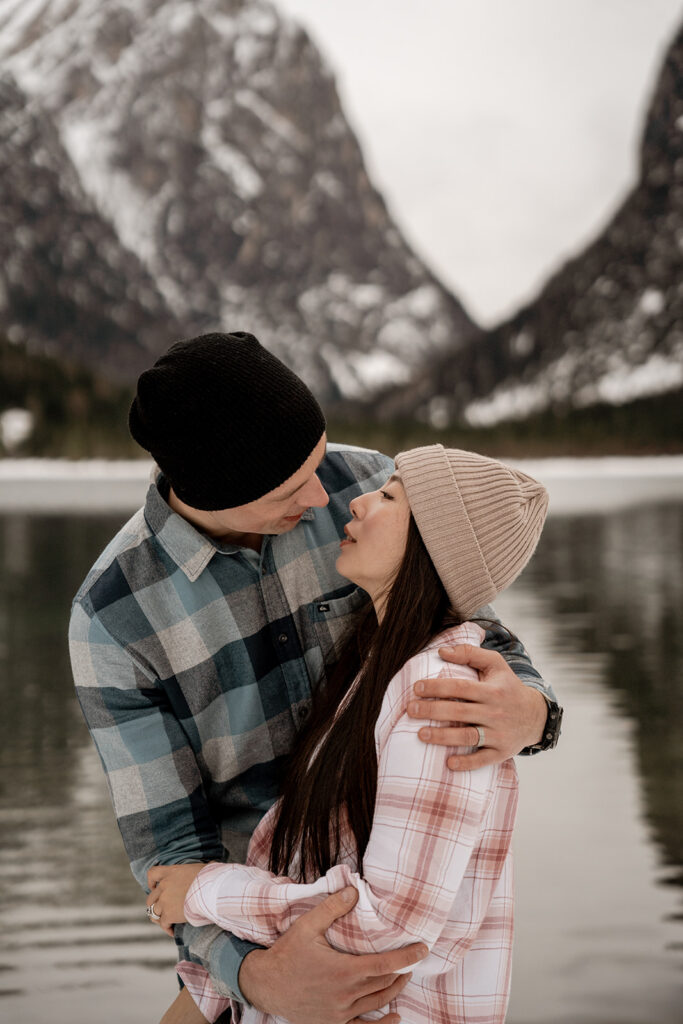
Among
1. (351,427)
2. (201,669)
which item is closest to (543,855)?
(201,669)

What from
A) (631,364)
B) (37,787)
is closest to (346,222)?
(631,364)

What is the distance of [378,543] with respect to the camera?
3.44 feet

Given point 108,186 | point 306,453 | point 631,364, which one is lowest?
point 631,364

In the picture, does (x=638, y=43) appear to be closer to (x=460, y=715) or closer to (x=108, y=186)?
(x=108, y=186)

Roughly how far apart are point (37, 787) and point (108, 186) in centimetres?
4416

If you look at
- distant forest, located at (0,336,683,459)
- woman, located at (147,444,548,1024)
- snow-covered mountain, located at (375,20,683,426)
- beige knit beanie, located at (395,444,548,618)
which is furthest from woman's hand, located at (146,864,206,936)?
snow-covered mountain, located at (375,20,683,426)

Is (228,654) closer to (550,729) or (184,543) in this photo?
(184,543)

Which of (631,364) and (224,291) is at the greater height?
(224,291)

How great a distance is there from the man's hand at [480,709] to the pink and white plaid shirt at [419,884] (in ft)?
0.05

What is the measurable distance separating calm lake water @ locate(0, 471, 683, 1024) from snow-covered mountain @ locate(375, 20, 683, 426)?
29.9 m

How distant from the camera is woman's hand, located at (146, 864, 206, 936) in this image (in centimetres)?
97

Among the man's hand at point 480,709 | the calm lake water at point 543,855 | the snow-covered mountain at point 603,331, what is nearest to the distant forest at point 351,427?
the snow-covered mountain at point 603,331

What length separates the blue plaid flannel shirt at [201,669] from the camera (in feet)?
3.30

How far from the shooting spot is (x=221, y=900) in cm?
92
